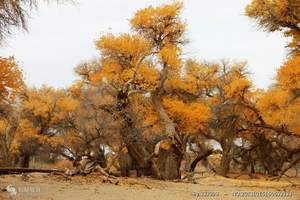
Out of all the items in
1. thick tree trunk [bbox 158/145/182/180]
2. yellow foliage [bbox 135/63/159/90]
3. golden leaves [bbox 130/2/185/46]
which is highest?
golden leaves [bbox 130/2/185/46]

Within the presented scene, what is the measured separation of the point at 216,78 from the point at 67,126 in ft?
53.1

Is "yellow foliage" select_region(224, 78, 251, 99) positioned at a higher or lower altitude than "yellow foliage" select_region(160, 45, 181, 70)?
lower

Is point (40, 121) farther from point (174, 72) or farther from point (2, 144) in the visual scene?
point (174, 72)

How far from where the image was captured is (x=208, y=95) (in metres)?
42.0

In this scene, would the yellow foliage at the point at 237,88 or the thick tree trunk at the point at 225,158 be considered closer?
the yellow foliage at the point at 237,88

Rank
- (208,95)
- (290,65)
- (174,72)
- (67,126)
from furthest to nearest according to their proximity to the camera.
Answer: (67,126)
(208,95)
(174,72)
(290,65)

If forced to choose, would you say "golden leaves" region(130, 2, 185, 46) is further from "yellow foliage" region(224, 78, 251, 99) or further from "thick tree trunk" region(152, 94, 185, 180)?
"yellow foliage" region(224, 78, 251, 99)

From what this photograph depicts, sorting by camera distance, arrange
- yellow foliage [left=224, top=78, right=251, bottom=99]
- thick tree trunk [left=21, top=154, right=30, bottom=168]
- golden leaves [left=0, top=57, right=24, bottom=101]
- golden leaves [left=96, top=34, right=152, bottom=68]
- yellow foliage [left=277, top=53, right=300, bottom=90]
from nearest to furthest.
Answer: yellow foliage [left=277, top=53, right=300, bottom=90] < golden leaves [left=0, top=57, right=24, bottom=101] < golden leaves [left=96, top=34, right=152, bottom=68] < yellow foliage [left=224, top=78, right=251, bottom=99] < thick tree trunk [left=21, top=154, right=30, bottom=168]

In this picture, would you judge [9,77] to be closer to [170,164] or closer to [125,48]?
[125,48]

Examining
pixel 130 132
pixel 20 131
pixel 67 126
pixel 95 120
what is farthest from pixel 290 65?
pixel 20 131

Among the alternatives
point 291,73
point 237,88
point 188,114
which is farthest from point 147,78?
point 291,73

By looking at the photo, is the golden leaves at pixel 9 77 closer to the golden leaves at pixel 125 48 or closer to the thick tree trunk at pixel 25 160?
the golden leaves at pixel 125 48

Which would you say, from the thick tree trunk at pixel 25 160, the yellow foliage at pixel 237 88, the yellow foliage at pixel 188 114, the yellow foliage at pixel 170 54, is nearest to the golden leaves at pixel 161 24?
the yellow foliage at pixel 170 54

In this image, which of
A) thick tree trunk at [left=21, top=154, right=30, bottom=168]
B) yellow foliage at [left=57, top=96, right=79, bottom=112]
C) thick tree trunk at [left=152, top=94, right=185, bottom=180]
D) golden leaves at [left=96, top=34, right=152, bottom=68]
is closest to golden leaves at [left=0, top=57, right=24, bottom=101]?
golden leaves at [left=96, top=34, right=152, bottom=68]
